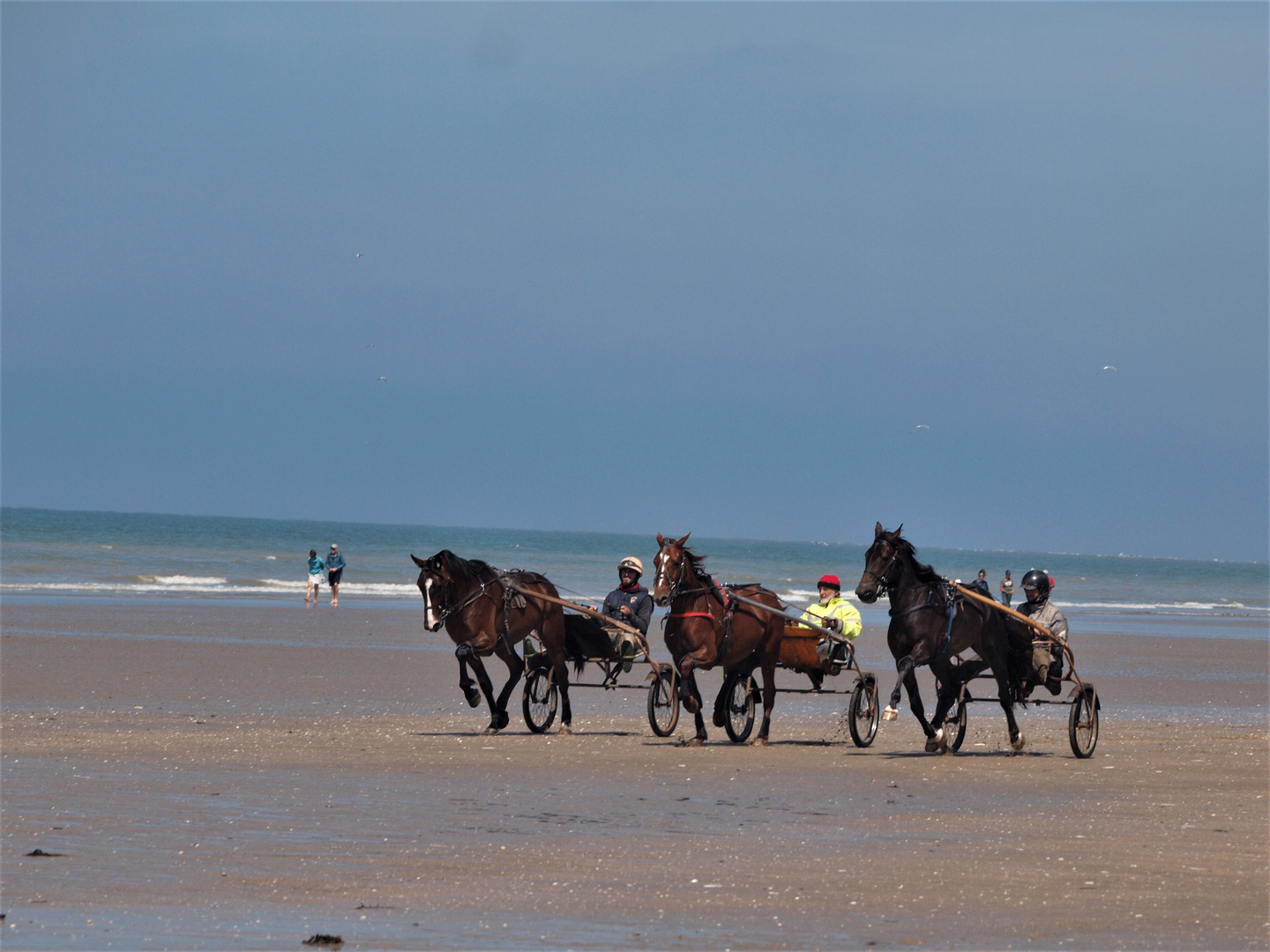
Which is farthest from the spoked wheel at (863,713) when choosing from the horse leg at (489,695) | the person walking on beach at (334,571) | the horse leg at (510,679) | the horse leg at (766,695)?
the person walking on beach at (334,571)

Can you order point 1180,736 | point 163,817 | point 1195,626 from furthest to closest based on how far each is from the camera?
1. point 1195,626
2. point 1180,736
3. point 163,817

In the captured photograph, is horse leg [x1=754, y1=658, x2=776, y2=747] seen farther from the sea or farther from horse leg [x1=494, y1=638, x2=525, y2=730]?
the sea

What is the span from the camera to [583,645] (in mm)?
16844

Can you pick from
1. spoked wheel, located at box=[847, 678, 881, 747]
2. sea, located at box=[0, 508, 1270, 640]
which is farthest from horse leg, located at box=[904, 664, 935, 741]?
sea, located at box=[0, 508, 1270, 640]

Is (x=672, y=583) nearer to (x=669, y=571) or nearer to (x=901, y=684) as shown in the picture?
(x=669, y=571)

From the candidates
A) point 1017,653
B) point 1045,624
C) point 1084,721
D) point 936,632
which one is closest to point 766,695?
point 936,632

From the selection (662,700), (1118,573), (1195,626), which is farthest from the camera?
(1118,573)

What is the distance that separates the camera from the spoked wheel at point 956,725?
52.1ft

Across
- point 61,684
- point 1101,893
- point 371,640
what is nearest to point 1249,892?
point 1101,893

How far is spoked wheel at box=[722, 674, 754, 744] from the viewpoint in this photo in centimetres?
1612

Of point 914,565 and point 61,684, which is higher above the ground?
point 914,565

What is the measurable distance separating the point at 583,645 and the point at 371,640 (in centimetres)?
1453

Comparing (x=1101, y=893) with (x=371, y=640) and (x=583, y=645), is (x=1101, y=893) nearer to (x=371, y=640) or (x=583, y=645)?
(x=583, y=645)

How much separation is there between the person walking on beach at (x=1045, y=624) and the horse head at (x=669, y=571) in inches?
136
